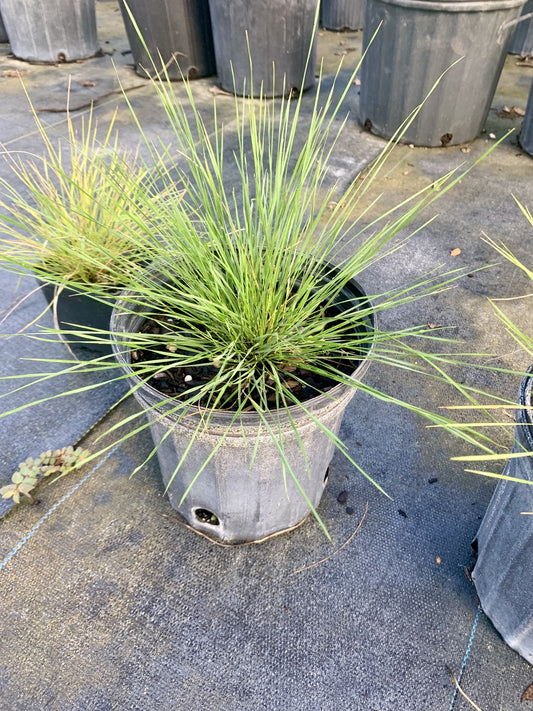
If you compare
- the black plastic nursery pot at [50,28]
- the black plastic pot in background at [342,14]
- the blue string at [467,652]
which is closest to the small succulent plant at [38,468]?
the blue string at [467,652]

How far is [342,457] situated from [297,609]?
459 mm

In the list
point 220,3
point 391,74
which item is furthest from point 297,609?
point 220,3

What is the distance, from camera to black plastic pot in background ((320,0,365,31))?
4.46m

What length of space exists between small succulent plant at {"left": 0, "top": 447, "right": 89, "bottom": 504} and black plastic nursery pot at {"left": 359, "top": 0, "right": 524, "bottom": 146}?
2349 millimetres

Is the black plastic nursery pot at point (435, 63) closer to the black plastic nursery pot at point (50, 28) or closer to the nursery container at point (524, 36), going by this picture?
the nursery container at point (524, 36)

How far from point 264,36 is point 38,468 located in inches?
121

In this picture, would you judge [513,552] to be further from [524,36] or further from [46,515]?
[524,36]

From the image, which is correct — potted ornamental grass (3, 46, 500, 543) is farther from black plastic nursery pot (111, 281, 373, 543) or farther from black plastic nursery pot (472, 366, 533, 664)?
black plastic nursery pot (472, 366, 533, 664)

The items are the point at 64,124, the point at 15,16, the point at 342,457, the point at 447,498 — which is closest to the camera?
the point at 447,498

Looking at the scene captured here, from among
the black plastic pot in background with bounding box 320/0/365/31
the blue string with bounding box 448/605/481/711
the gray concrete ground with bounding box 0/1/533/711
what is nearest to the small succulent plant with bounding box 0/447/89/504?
the gray concrete ground with bounding box 0/1/533/711

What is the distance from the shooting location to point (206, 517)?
Result: 124 centimetres

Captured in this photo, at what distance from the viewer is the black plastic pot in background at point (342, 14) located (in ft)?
14.6

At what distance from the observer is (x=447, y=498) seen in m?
1.33

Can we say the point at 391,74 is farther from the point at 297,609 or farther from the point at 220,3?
the point at 297,609
